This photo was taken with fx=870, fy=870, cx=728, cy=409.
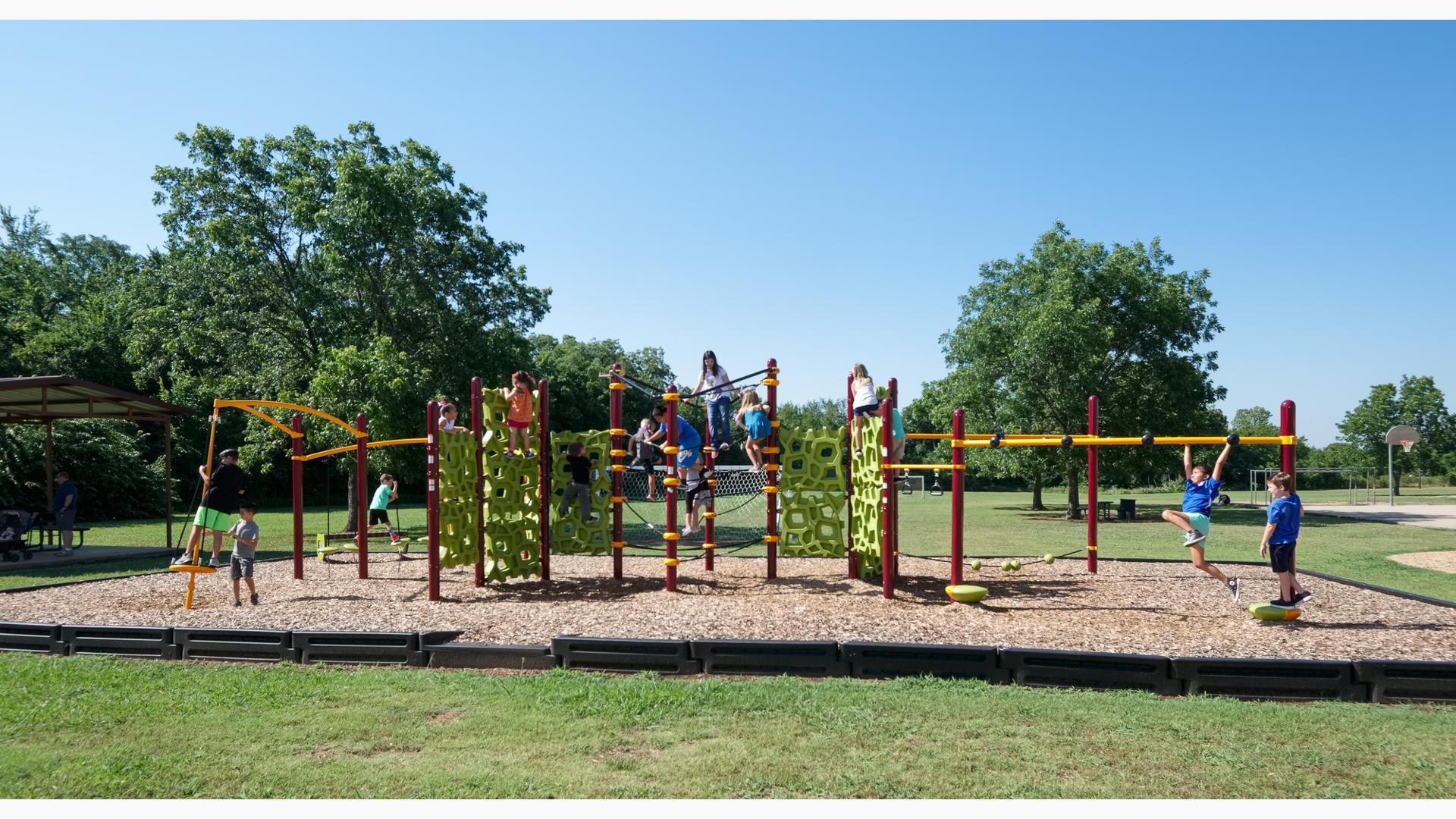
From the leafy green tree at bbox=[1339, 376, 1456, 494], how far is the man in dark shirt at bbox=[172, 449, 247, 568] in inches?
2443

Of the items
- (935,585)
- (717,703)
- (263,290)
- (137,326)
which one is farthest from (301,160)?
(717,703)

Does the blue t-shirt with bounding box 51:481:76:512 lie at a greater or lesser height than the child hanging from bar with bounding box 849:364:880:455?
lesser

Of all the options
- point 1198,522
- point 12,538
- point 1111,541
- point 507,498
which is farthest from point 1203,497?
point 12,538

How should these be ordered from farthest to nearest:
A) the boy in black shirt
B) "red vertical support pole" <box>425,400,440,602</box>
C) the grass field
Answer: the grass field → the boy in black shirt → "red vertical support pole" <box>425,400,440,602</box>

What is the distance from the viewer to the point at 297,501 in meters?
12.5

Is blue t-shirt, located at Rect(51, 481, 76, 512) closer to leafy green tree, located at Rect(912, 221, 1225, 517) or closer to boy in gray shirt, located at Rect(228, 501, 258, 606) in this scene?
boy in gray shirt, located at Rect(228, 501, 258, 606)

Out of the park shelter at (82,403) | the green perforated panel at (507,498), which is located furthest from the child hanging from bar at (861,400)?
the park shelter at (82,403)

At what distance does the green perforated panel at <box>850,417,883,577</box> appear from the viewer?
10258 mm

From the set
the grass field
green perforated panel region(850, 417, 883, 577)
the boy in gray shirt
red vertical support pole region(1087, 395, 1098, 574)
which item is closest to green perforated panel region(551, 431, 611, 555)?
green perforated panel region(850, 417, 883, 577)

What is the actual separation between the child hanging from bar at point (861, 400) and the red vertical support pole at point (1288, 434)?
14.1 ft

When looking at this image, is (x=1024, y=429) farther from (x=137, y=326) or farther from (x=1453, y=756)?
(x=137, y=326)

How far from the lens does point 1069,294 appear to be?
2750 centimetres

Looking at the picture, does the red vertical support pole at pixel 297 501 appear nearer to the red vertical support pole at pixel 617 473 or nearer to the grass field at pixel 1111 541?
the grass field at pixel 1111 541

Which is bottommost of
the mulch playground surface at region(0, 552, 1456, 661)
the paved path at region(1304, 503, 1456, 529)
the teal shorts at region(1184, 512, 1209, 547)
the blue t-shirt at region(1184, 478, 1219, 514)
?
the paved path at region(1304, 503, 1456, 529)
